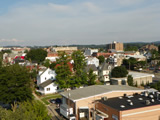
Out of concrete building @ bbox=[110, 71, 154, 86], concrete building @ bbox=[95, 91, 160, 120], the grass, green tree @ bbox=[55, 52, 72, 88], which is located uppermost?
green tree @ bbox=[55, 52, 72, 88]

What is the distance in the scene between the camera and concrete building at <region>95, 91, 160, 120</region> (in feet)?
57.2

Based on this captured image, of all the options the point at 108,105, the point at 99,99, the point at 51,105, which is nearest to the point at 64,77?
the point at 51,105

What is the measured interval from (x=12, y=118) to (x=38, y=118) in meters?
2.96

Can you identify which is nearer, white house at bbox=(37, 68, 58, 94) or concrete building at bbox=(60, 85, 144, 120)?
concrete building at bbox=(60, 85, 144, 120)

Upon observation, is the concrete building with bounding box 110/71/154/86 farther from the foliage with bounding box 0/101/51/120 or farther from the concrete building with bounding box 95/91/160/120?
the foliage with bounding box 0/101/51/120

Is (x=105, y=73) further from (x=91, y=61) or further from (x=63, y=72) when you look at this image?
(x=91, y=61)

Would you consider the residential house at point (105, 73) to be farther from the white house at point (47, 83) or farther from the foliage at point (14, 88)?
the foliage at point (14, 88)

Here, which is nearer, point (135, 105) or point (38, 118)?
point (38, 118)

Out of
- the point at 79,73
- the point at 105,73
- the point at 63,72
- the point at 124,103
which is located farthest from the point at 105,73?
the point at 124,103

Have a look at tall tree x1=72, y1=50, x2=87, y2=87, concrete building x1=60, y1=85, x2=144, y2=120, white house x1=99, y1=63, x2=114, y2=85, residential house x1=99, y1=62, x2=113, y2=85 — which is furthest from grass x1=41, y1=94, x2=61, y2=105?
white house x1=99, y1=63, x2=114, y2=85

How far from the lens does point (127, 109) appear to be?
57.3 feet

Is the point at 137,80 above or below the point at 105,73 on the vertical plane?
below

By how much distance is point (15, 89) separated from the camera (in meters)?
26.8

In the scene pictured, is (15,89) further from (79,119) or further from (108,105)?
(108,105)
